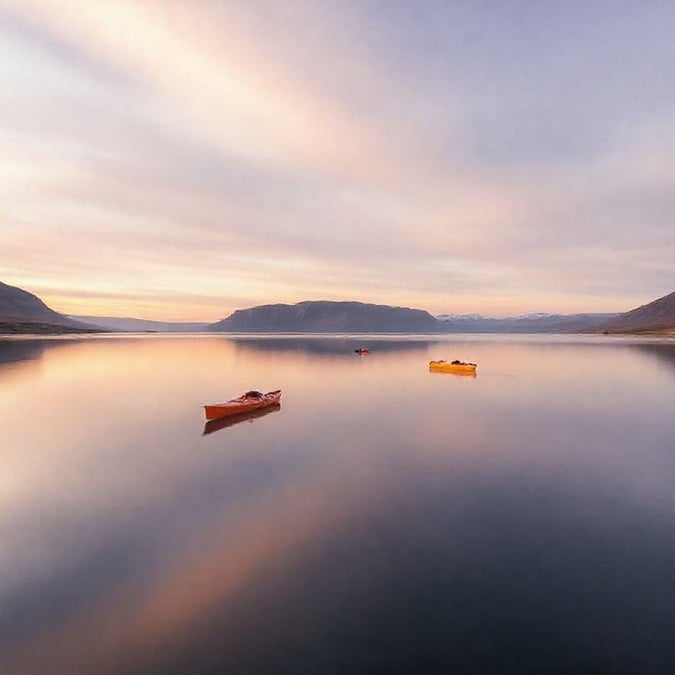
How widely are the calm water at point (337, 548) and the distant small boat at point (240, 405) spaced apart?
1995mm

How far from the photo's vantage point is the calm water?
27.7 feet

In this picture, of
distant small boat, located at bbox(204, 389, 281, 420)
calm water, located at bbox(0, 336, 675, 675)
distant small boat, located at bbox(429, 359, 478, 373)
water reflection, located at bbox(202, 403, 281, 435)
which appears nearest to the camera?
calm water, located at bbox(0, 336, 675, 675)

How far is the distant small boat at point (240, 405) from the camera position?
31.7 m

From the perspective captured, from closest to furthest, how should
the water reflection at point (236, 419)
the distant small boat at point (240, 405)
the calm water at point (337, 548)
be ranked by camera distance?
1. the calm water at point (337, 548)
2. the water reflection at point (236, 419)
3. the distant small boat at point (240, 405)

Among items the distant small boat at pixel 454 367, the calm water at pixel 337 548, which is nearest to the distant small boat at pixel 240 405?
the calm water at pixel 337 548

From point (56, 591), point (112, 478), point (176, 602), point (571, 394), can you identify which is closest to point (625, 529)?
point (176, 602)

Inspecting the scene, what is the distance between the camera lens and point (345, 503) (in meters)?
16.1

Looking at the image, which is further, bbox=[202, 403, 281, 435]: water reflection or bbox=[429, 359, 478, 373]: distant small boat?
bbox=[429, 359, 478, 373]: distant small boat

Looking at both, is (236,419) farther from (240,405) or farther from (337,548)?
(337,548)

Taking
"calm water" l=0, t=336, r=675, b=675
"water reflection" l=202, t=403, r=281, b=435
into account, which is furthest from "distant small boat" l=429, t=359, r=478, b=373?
"water reflection" l=202, t=403, r=281, b=435

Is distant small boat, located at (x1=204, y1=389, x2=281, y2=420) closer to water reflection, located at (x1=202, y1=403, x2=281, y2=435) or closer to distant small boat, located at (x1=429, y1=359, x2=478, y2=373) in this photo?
water reflection, located at (x1=202, y1=403, x2=281, y2=435)

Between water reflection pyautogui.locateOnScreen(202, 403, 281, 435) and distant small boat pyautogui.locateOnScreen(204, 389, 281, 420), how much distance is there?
322mm

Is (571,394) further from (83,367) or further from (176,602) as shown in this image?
(83,367)

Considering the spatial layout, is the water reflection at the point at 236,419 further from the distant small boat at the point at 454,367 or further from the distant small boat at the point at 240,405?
the distant small boat at the point at 454,367
